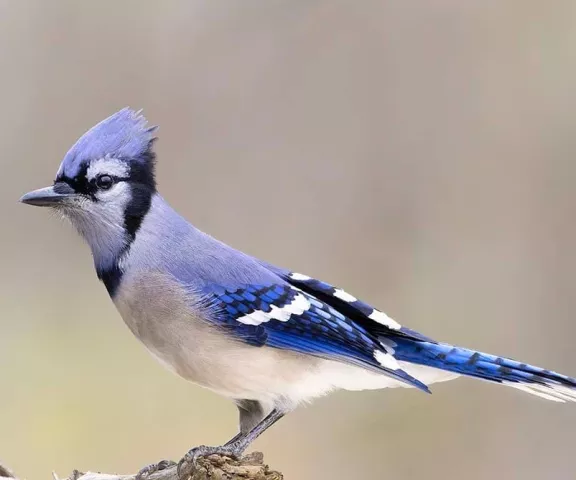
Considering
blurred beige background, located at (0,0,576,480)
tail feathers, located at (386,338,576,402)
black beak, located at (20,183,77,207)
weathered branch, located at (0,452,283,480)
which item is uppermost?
blurred beige background, located at (0,0,576,480)

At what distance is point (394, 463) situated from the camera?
2.56 m

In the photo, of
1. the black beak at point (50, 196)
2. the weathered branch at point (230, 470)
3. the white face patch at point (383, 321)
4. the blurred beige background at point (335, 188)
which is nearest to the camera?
the weathered branch at point (230, 470)

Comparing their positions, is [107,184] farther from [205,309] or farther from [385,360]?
[385,360]

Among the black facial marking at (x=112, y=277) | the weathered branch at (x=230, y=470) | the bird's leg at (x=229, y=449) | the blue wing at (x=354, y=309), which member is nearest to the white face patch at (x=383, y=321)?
the blue wing at (x=354, y=309)

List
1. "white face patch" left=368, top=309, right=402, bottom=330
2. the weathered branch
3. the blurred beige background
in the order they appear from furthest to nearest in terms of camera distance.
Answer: the blurred beige background < "white face patch" left=368, top=309, right=402, bottom=330 < the weathered branch

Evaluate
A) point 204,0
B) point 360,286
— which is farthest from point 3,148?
point 360,286

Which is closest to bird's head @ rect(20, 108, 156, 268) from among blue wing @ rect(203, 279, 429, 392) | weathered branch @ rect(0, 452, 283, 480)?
blue wing @ rect(203, 279, 429, 392)

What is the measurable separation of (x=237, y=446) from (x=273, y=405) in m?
0.10

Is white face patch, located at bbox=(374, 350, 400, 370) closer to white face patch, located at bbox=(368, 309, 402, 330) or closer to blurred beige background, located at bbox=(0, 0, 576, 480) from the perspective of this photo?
white face patch, located at bbox=(368, 309, 402, 330)

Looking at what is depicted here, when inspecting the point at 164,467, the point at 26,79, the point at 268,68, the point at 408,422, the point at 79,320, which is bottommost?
the point at 164,467

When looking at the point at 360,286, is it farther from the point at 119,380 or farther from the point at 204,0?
the point at 204,0

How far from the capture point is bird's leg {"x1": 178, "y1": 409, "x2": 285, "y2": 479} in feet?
4.74

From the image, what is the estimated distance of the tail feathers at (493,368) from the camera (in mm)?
1565

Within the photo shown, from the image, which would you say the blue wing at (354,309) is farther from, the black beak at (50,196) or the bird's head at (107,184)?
the black beak at (50,196)
